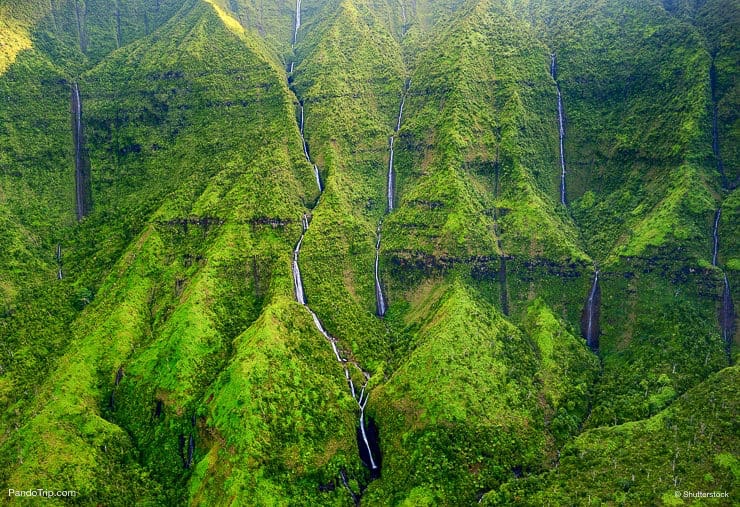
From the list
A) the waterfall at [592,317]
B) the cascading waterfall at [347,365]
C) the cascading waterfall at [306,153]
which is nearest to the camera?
the cascading waterfall at [347,365]

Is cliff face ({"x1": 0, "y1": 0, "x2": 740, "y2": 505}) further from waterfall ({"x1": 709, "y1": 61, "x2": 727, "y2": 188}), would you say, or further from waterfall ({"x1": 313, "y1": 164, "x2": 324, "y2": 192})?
waterfall ({"x1": 313, "y1": 164, "x2": 324, "y2": 192})

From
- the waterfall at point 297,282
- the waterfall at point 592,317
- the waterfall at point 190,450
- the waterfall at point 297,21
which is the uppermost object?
the waterfall at point 297,21

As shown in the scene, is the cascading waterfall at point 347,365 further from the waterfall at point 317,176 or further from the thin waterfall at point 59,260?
the thin waterfall at point 59,260

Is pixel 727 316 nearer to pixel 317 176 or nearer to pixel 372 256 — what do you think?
pixel 372 256

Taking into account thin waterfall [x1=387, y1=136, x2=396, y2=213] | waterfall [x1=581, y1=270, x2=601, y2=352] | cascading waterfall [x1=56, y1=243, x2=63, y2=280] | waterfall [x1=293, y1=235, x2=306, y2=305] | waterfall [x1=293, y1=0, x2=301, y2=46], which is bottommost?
waterfall [x1=581, y1=270, x2=601, y2=352]

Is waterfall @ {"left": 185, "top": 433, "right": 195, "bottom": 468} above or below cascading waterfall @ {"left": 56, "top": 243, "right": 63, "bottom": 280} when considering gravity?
below

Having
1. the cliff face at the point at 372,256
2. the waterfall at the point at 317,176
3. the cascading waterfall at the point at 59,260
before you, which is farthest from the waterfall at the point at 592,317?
the cascading waterfall at the point at 59,260

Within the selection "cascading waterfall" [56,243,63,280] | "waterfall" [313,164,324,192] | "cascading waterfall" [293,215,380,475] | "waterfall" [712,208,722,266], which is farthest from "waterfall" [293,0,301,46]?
"waterfall" [712,208,722,266]
